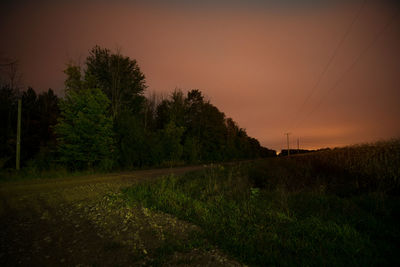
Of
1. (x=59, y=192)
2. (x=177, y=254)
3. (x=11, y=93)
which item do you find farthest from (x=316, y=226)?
(x=11, y=93)

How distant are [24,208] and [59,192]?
1.76 meters

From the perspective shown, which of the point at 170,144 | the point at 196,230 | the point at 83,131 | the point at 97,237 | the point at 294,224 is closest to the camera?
the point at 97,237

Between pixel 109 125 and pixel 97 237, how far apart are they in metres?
13.7

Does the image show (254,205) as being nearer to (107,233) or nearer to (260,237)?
(260,237)

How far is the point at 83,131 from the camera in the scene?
46.3 feet

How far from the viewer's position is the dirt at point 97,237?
2.82m

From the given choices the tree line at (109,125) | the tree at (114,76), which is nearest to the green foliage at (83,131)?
the tree line at (109,125)

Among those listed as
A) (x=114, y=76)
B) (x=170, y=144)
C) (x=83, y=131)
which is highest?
(x=114, y=76)

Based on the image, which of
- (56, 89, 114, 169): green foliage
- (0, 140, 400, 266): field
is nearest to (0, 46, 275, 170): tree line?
Result: (56, 89, 114, 169): green foliage

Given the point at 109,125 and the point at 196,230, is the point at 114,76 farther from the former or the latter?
the point at 196,230

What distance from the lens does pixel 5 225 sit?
3.98 meters

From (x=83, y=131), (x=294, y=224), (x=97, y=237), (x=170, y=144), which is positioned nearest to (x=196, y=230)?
(x=97, y=237)

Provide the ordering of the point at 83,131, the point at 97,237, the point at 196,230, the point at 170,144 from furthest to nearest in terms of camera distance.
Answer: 1. the point at 170,144
2. the point at 83,131
3. the point at 196,230
4. the point at 97,237

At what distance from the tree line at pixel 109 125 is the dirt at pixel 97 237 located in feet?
A: 32.6
